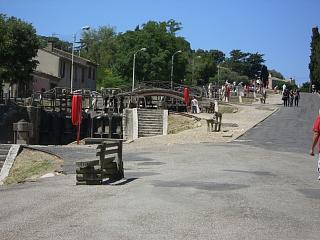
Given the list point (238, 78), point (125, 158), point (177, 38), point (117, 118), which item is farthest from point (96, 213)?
point (238, 78)

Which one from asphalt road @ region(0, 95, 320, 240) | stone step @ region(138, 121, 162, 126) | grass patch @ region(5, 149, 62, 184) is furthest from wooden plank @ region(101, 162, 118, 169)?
stone step @ region(138, 121, 162, 126)

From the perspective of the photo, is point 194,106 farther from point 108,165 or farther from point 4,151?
point 108,165

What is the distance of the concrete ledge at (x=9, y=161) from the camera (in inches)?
971

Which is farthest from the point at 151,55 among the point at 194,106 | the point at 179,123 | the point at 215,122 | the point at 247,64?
the point at 247,64

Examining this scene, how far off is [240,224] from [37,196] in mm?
5325

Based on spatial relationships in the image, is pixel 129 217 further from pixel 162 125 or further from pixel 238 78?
pixel 238 78

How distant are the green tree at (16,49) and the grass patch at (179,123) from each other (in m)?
15.0

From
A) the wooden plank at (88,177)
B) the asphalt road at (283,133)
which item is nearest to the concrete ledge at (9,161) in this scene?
the wooden plank at (88,177)

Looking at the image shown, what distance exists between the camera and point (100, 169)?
15.3m

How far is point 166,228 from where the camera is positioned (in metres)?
9.41

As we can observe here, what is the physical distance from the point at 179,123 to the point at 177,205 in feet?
121

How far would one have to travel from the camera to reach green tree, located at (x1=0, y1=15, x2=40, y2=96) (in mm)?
54594

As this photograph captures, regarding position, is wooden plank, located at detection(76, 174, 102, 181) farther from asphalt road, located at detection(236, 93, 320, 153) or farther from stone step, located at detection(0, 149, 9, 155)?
asphalt road, located at detection(236, 93, 320, 153)

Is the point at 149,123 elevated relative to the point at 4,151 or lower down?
elevated
